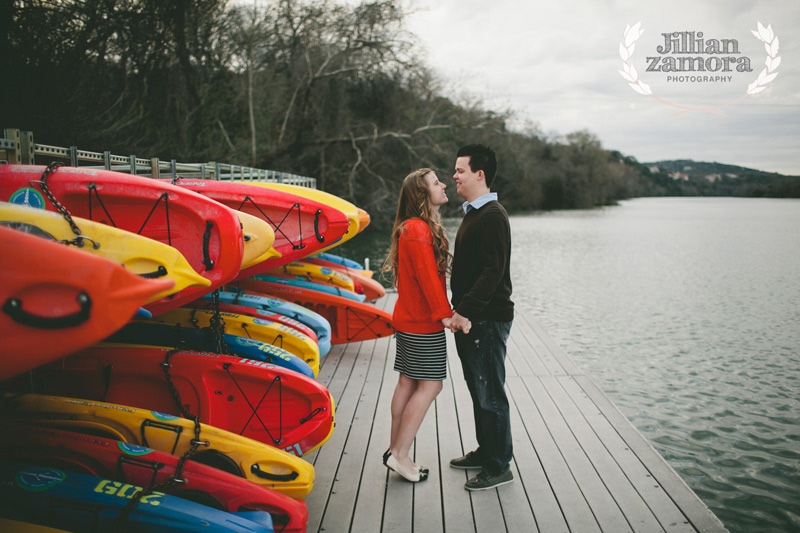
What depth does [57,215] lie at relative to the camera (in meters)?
2.18

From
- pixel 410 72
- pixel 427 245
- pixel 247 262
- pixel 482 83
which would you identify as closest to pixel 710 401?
pixel 427 245

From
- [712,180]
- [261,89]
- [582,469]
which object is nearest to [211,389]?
[582,469]

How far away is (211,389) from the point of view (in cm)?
337

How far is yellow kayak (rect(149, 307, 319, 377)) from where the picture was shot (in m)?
4.18

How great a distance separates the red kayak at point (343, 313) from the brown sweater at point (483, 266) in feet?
9.13

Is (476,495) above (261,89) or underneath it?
underneath

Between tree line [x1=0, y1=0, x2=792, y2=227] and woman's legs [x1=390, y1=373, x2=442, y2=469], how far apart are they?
10.2 metres

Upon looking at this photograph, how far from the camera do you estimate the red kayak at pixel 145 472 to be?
2.49 meters

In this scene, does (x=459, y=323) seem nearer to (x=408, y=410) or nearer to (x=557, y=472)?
(x=408, y=410)

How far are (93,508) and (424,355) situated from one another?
1567 millimetres

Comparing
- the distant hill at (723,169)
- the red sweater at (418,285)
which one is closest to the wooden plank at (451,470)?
the red sweater at (418,285)

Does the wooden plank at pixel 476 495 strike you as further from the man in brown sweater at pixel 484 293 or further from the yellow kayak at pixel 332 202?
the yellow kayak at pixel 332 202

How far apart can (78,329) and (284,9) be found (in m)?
19.1

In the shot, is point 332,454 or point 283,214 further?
point 283,214
